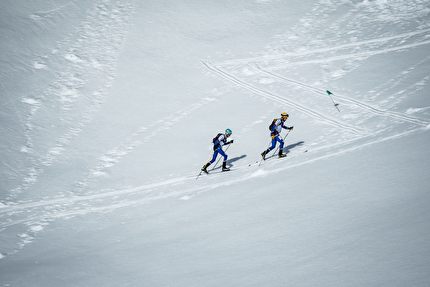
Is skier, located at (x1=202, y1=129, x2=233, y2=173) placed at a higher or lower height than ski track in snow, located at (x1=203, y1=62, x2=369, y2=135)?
lower

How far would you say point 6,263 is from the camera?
8305 mm

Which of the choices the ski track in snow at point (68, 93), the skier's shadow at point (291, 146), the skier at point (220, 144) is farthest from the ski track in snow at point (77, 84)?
the skier's shadow at point (291, 146)

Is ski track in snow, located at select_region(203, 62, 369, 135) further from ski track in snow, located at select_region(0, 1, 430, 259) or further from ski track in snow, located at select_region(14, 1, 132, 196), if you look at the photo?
ski track in snow, located at select_region(14, 1, 132, 196)

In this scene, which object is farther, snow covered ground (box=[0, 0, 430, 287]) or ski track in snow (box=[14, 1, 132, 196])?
ski track in snow (box=[14, 1, 132, 196])

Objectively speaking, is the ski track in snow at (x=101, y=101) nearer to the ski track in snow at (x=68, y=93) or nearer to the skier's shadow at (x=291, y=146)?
the ski track in snow at (x=68, y=93)

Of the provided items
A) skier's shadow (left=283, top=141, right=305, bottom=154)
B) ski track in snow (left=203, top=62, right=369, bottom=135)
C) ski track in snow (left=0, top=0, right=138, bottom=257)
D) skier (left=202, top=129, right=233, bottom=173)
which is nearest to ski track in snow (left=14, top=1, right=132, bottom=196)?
ski track in snow (left=0, top=0, right=138, bottom=257)

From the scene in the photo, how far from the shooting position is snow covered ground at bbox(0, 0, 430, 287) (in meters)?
6.51

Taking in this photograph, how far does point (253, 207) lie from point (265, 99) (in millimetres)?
8889

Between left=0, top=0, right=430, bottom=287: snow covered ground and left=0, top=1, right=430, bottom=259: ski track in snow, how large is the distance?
0.28 ft

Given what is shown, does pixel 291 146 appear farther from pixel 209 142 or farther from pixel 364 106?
pixel 364 106

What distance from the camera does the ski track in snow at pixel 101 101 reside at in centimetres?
1116

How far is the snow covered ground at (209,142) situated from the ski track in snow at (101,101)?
0.28 ft

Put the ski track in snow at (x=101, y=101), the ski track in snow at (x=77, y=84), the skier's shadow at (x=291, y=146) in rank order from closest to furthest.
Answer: the ski track in snow at (x=101, y=101) → the skier's shadow at (x=291, y=146) → the ski track in snow at (x=77, y=84)

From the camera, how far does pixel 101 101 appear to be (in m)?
17.4
